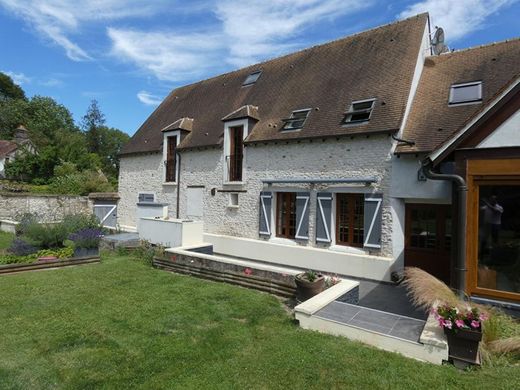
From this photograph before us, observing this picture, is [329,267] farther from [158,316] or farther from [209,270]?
[158,316]

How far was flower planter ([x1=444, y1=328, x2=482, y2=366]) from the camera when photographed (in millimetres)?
4285

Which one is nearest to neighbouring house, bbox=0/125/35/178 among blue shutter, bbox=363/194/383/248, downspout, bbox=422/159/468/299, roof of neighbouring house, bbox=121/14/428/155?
roof of neighbouring house, bbox=121/14/428/155

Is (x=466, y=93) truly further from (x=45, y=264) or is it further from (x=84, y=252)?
(x=45, y=264)

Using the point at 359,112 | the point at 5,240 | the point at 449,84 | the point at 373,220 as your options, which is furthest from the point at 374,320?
the point at 5,240

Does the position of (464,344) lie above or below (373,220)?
below

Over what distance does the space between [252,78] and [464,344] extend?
44.6 ft

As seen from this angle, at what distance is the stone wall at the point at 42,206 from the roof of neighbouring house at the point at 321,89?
20.1ft

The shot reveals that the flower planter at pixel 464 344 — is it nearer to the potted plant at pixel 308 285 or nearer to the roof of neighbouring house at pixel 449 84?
the potted plant at pixel 308 285

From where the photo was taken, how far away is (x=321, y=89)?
39.7 ft

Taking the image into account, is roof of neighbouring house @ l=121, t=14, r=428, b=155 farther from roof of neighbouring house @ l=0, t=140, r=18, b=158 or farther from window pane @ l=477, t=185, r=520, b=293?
roof of neighbouring house @ l=0, t=140, r=18, b=158

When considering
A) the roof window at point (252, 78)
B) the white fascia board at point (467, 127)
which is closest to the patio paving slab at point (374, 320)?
the white fascia board at point (467, 127)

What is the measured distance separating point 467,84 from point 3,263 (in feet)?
46.3

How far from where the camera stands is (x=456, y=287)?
19.6ft

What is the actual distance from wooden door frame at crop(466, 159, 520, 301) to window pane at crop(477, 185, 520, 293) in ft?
0.23
